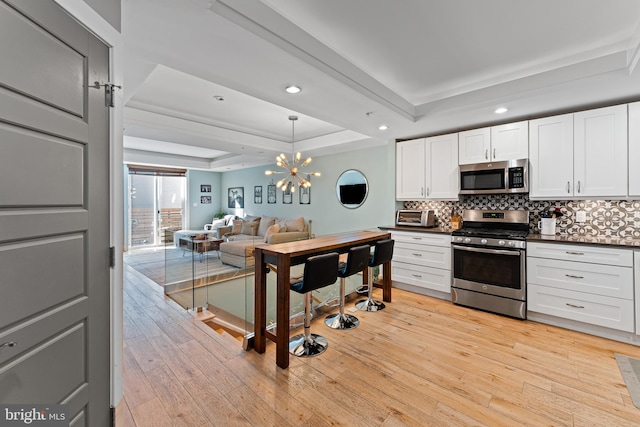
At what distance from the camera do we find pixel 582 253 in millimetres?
2975

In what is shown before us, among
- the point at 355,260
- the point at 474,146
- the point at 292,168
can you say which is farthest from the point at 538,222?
the point at 292,168

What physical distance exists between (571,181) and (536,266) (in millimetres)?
1057

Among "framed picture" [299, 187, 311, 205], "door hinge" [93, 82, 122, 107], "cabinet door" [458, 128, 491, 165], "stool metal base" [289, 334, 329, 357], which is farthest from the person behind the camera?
"framed picture" [299, 187, 311, 205]

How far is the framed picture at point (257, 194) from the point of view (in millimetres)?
8469

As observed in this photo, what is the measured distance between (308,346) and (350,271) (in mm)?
834

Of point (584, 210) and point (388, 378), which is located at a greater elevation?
point (584, 210)

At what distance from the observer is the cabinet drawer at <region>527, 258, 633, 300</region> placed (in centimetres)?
278

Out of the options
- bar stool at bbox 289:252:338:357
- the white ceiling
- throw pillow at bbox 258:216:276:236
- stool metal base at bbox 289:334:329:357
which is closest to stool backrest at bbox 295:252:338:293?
bar stool at bbox 289:252:338:357

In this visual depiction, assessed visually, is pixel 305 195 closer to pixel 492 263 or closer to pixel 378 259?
pixel 378 259

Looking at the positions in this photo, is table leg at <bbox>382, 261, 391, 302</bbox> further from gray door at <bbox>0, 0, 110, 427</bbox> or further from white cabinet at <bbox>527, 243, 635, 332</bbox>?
gray door at <bbox>0, 0, 110, 427</bbox>

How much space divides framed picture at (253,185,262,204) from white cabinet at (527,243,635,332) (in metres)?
6.80

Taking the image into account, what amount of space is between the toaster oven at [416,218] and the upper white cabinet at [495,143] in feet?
3.04

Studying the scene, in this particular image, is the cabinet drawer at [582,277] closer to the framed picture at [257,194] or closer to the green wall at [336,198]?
the green wall at [336,198]

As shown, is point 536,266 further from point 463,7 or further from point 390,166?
point 463,7
